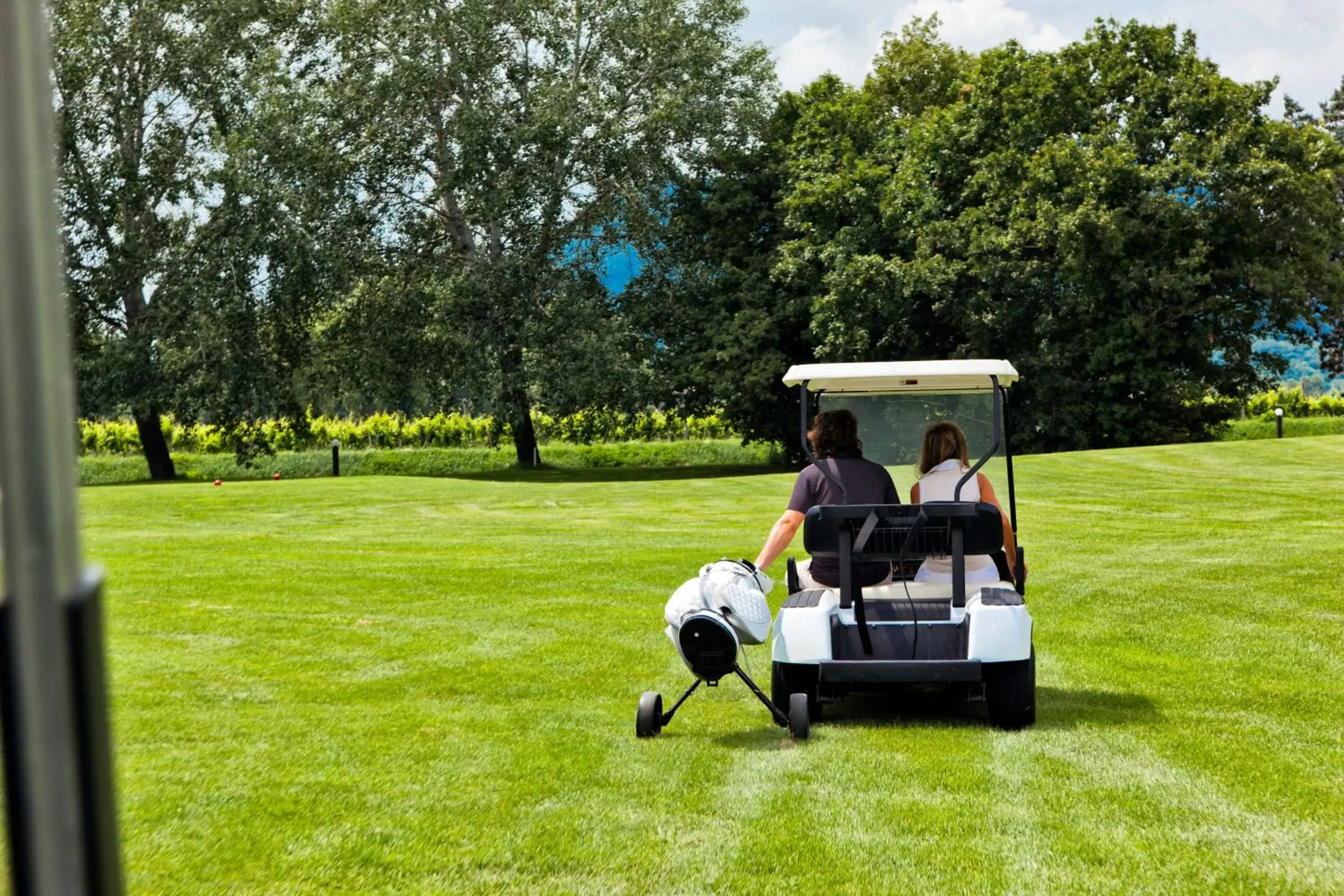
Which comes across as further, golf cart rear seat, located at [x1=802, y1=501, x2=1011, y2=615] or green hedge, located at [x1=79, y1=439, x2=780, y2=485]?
green hedge, located at [x1=79, y1=439, x2=780, y2=485]

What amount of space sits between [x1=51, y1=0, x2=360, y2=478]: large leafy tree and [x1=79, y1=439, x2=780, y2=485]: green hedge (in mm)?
5834

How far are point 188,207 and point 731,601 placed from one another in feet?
101

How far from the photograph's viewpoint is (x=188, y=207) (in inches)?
1350

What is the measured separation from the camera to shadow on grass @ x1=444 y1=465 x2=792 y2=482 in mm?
33156

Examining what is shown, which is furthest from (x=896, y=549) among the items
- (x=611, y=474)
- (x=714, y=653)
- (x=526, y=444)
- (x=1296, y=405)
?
(x=1296, y=405)

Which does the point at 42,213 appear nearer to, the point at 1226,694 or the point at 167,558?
the point at 1226,694

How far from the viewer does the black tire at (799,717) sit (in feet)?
20.8

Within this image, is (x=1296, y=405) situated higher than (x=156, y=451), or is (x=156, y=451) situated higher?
(x=156, y=451)

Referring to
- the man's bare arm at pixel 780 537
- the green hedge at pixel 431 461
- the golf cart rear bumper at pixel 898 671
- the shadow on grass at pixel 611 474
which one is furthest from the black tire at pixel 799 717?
the green hedge at pixel 431 461

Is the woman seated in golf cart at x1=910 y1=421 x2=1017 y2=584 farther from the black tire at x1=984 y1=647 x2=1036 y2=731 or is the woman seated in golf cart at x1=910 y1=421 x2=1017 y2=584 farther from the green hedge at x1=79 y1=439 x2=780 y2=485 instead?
the green hedge at x1=79 y1=439 x2=780 y2=485

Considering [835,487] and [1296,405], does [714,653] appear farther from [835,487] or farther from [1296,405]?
[1296,405]

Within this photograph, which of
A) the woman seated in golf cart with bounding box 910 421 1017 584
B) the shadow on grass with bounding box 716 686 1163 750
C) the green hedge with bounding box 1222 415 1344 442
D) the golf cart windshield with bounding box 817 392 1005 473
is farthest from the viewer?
the green hedge with bounding box 1222 415 1344 442

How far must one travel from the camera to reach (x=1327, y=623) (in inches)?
406

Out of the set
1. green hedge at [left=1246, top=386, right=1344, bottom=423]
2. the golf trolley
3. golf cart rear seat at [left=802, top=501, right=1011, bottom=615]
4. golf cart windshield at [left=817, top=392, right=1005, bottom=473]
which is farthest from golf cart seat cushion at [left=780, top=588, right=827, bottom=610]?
green hedge at [left=1246, top=386, right=1344, bottom=423]
